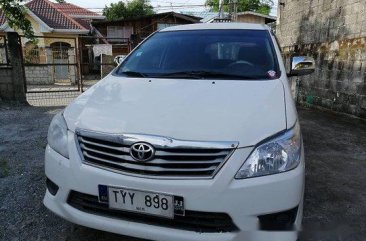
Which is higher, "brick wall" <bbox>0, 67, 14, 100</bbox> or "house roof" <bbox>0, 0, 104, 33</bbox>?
"house roof" <bbox>0, 0, 104, 33</bbox>

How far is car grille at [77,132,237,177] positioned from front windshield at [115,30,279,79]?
0.99 metres

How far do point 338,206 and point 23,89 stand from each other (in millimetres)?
7208

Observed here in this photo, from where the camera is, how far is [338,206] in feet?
9.71

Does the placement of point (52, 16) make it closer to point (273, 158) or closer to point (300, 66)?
point (300, 66)

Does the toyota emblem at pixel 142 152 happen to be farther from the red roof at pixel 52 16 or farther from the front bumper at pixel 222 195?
the red roof at pixel 52 16

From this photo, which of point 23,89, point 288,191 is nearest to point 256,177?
point 288,191

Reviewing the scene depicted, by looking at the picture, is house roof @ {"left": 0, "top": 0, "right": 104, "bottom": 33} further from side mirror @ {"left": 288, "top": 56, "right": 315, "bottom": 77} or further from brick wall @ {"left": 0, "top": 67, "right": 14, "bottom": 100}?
side mirror @ {"left": 288, "top": 56, "right": 315, "bottom": 77}

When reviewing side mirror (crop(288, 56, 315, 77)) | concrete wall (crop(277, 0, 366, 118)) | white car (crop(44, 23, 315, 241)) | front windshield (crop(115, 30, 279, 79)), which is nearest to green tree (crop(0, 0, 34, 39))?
front windshield (crop(115, 30, 279, 79))

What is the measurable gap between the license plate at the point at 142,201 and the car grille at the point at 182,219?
41 millimetres

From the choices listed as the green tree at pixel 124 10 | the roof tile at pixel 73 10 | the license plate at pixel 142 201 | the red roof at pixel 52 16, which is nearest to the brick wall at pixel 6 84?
the license plate at pixel 142 201

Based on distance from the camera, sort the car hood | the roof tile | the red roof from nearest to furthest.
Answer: the car hood < the red roof < the roof tile

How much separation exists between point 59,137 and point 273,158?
1292 mm

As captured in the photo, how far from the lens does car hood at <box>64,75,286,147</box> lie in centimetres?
183

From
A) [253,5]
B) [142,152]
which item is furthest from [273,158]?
[253,5]
